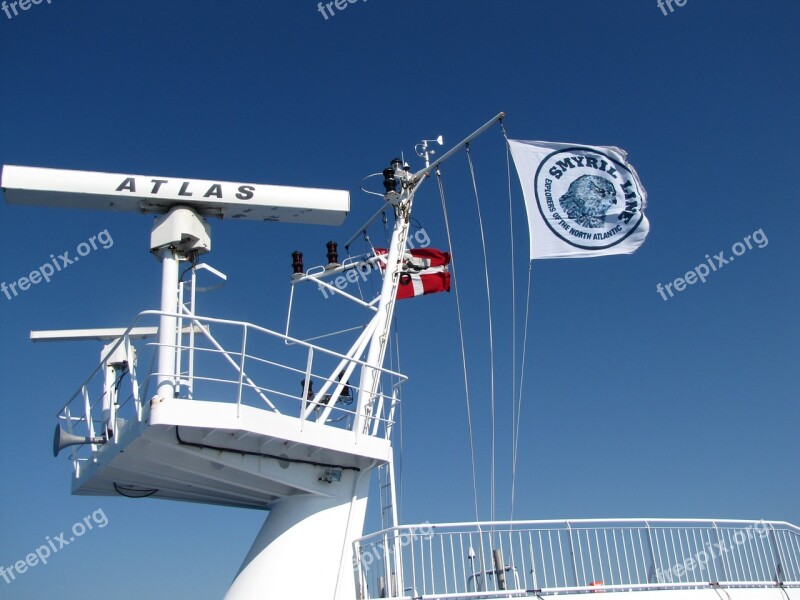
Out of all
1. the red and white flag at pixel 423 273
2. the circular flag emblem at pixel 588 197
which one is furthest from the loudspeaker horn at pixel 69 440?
the circular flag emblem at pixel 588 197

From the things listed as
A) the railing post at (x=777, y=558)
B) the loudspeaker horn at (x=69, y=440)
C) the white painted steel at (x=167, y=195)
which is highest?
the white painted steel at (x=167, y=195)

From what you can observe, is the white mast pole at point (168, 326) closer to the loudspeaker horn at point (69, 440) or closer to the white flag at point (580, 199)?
the loudspeaker horn at point (69, 440)

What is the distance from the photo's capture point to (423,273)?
1778cm

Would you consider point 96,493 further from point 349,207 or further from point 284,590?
point 349,207

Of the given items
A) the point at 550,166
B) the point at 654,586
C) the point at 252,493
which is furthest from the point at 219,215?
the point at 654,586

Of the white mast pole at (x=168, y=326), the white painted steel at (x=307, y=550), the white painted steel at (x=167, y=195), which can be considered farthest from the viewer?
the white painted steel at (x=167, y=195)

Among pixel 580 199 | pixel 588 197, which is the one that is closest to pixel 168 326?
pixel 580 199

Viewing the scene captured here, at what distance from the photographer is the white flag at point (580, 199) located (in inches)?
648

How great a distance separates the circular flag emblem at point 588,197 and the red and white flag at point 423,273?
2.67 meters

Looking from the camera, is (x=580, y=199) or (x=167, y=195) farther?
(x=580, y=199)

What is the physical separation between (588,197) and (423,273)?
3892 millimetres

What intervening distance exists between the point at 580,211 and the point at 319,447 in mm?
7814

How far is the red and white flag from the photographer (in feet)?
57.6

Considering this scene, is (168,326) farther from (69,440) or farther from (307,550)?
(307,550)
